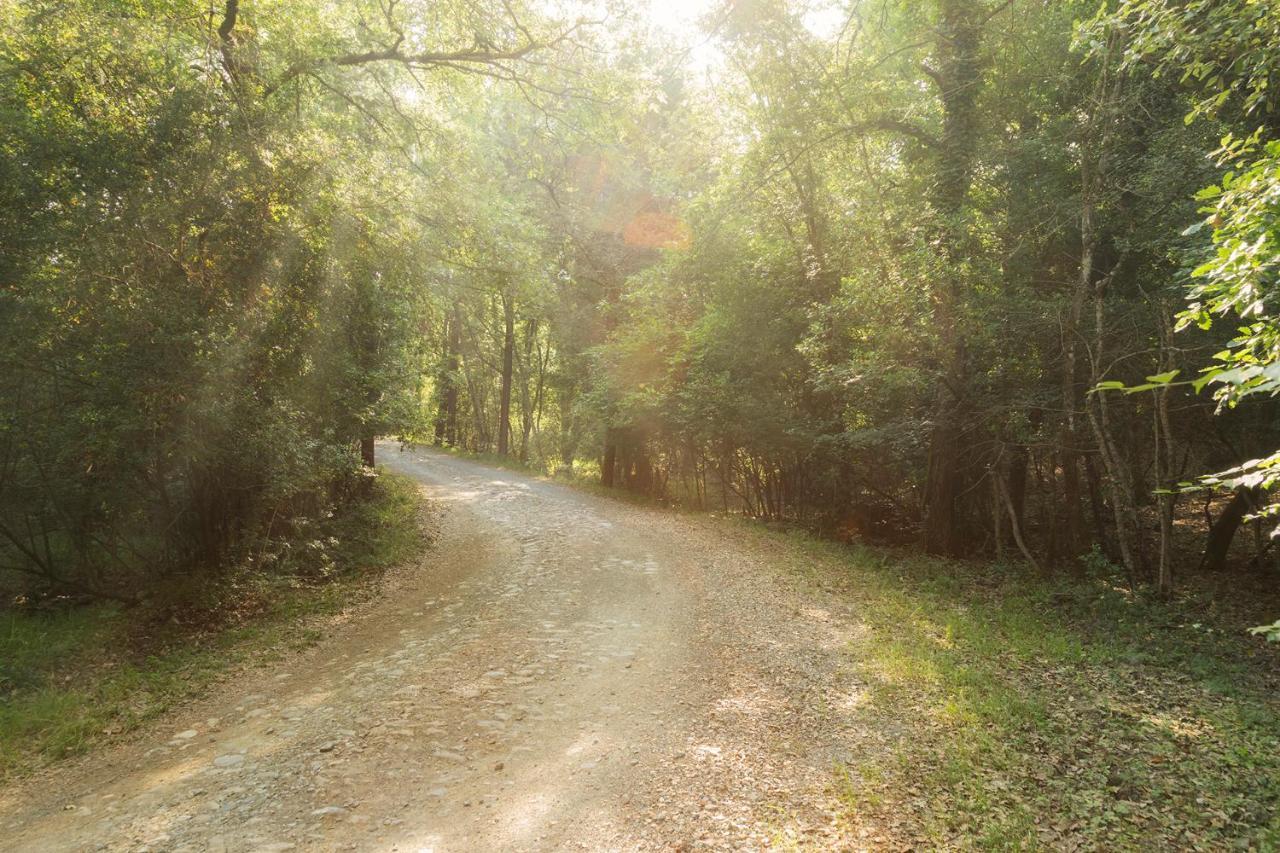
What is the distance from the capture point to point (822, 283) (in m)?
15.3

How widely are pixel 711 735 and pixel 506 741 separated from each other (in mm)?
1808

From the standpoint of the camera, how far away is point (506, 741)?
5.88 meters

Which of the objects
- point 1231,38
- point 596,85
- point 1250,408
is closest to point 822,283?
point 596,85

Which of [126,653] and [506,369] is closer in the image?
[126,653]

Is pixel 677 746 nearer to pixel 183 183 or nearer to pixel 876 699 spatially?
pixel 876 699

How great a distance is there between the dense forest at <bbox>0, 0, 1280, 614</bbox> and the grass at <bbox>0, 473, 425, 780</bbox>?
761 millimetres

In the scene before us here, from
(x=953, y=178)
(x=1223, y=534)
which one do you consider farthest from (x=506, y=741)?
(x=1223, y=534)

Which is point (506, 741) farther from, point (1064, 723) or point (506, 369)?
point (506, 369)

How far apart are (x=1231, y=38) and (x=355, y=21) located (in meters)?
11.7

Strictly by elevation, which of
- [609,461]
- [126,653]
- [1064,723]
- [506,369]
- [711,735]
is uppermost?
[506,369]

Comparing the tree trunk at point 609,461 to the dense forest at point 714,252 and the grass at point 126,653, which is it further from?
the grass at point 126,653

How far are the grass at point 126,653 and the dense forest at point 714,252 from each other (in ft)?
2.50

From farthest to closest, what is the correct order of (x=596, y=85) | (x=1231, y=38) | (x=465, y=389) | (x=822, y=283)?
(x=465, y=389) < (x=822, y=283) < (x=596, y=85) < (x=1231, y=38)

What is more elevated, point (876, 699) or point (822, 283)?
point (822, 283)
